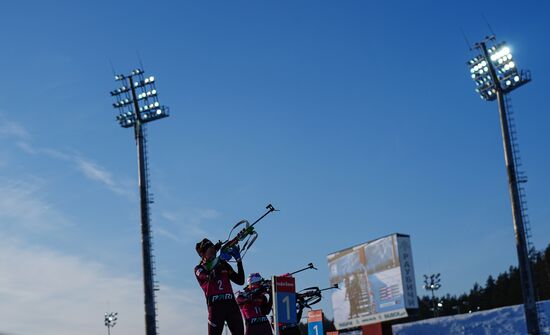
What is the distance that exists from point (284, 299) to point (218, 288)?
2117 mm

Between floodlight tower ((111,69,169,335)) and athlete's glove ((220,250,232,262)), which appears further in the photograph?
floodlight tower ((111,69,169,335))

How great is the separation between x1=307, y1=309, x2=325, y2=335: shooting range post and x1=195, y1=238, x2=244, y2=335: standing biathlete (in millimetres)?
9887

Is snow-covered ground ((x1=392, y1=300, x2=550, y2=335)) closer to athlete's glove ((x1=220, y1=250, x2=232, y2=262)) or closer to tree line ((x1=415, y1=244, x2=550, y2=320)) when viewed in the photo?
athlete's glove ((x1=220, y1=250, x2=232, y2=262))

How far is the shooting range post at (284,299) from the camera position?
42.5 feet

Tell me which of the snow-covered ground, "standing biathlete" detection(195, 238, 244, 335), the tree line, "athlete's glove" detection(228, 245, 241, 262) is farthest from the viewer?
the tree line

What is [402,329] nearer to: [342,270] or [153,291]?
[342,270]

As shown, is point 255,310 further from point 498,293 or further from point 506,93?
point 498,293

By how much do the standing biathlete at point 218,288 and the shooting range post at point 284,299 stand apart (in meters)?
1.42

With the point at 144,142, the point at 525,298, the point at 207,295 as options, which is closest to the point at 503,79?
the point at 525,298

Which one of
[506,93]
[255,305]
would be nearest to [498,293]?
[506,93]

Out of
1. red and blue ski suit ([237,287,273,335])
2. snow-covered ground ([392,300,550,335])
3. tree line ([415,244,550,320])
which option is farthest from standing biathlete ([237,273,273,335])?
tree line ([415,244,550,320])

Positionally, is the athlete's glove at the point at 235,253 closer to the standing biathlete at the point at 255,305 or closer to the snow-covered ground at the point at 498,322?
the standing biathlete at the point at 255,305

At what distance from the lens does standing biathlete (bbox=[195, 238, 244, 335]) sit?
37.6 ft

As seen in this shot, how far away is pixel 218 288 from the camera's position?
11.5m
